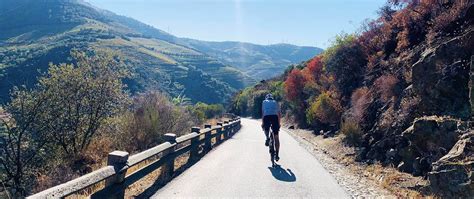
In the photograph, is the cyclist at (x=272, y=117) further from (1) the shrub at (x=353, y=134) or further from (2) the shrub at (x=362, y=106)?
(2) the shrub at (x=362, y=106)

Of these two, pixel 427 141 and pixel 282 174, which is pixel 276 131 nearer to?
pixel 282 174

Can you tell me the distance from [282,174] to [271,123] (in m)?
2.18

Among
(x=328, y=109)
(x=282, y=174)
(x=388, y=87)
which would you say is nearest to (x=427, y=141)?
(x=282, y=174)

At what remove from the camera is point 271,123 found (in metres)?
11.0

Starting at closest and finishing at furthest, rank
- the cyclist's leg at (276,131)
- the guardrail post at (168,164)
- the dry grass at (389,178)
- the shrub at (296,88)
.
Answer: the dry grass at (389,178) → the guardrail post at (168,164) → the cyclist's leg at (276,131) → the shrub at (296,88)

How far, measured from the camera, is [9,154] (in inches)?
514

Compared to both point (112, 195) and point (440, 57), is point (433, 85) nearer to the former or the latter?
point (440, 57)

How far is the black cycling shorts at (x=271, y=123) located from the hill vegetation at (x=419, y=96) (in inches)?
122

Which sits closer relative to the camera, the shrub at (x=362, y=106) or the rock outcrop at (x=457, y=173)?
the rock outcrop at (x=457, y=173)

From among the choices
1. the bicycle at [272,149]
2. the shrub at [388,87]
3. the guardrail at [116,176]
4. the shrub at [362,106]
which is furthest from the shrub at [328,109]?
the guardrail at [116,176]

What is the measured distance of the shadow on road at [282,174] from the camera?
28.1 feet

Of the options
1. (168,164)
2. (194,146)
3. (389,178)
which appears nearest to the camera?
(389,178)

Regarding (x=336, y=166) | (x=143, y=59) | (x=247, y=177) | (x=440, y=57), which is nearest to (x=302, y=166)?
(x=336, y=166)

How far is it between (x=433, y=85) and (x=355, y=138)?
415 centimetres
